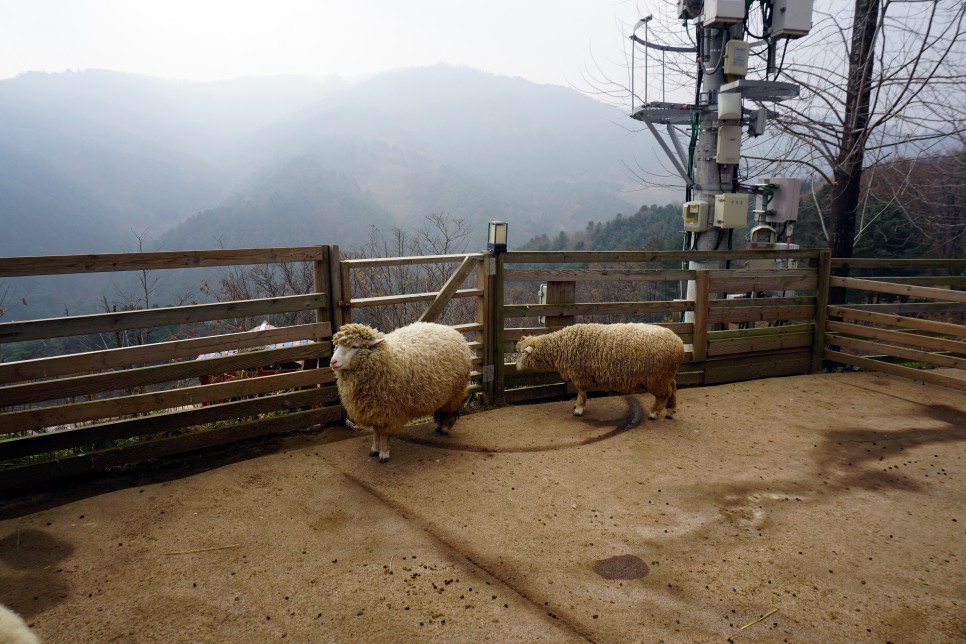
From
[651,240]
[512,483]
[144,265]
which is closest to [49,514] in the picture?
[144,265]

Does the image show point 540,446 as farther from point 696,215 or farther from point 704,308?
point 696,215

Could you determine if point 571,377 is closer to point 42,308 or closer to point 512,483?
point 512,483

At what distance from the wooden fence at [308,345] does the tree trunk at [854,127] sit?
8.76 feet

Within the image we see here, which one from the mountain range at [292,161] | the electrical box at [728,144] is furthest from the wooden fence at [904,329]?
the mountain range at [292,161]

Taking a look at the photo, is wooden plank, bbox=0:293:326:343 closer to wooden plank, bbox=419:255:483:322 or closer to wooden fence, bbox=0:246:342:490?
wooden fence, bbox=0:246:342:490

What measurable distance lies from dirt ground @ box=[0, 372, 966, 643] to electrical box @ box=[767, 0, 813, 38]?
5.82 meters

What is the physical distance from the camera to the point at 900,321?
7105 millimetres

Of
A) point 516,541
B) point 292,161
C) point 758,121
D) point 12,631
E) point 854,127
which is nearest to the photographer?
point 12,631

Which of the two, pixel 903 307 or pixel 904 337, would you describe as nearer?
pixel 904 337

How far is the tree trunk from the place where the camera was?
941 centimetres

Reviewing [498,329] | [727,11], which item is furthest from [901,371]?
[498,329]

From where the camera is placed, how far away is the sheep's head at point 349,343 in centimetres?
439

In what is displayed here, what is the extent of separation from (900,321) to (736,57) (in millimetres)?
4163

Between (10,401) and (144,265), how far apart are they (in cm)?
125
